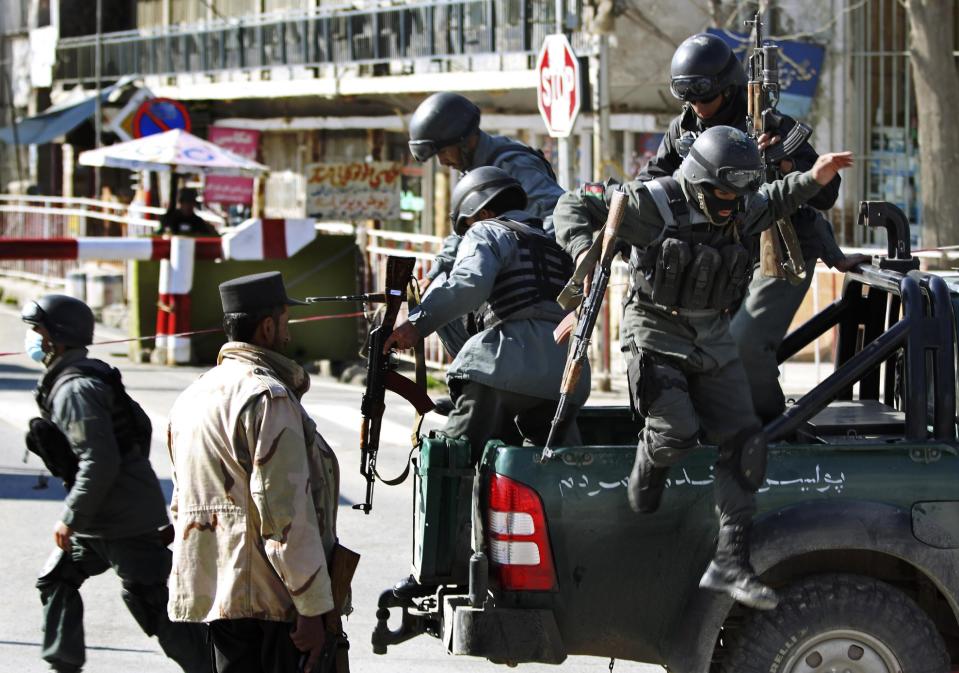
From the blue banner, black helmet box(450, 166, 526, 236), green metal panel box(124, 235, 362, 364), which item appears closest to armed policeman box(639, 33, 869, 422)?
black helmet box(450, 166, 526, 236)

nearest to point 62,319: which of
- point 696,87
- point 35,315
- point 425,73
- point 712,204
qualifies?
point 35,315

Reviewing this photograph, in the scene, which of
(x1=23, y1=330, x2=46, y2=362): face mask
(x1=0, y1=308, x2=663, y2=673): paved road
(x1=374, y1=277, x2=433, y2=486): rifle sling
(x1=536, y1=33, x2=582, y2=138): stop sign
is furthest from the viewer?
(x1=536, y1=33, x2=582, y2=138): stop sign

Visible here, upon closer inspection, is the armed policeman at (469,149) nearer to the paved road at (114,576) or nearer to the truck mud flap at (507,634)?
the paved road at (114,576)

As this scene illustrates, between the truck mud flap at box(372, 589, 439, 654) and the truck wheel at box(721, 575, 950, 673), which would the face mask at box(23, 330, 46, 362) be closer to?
the truck mud flap at box(372, 589, 439, 654)

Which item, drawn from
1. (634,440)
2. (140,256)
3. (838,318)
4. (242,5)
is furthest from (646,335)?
(242,5)

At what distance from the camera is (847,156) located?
5172 mm

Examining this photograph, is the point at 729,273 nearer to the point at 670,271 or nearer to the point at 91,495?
the point at 670,271

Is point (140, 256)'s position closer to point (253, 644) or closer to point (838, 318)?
point (838, 318)

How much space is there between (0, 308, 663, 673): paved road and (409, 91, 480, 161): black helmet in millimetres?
2177

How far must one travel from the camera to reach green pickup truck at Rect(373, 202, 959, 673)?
4875 mm

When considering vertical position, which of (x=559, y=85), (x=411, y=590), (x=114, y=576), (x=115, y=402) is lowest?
(x=114, y=576)

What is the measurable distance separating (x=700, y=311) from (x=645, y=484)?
0.62 meters

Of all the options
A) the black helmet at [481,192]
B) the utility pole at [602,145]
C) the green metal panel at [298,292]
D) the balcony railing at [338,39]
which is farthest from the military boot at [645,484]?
the balcony railing at [338,39]

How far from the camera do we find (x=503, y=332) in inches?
224
